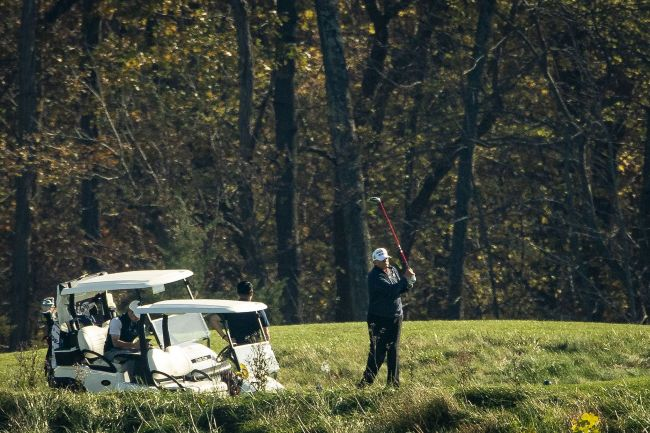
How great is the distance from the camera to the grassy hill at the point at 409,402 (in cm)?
1303

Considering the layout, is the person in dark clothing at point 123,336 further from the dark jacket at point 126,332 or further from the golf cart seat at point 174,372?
the golf cart seat at point 174,372

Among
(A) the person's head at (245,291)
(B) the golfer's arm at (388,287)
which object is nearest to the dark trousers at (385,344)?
(B) the golfer's arm at (388,287)

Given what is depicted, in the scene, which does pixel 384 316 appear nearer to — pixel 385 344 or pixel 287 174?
pixel 385 344

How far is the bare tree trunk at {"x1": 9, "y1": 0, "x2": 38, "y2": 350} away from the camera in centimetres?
3148

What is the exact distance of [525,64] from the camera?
33875 mm

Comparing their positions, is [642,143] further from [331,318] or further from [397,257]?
[331,318]

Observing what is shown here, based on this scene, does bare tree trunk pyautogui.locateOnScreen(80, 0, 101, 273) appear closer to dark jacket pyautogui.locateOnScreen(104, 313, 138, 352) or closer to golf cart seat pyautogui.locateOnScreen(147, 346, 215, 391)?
dark jacket pyautogui.locateOnScreen(104, 313, 138, 352)

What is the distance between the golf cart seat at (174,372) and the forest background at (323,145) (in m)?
14.0

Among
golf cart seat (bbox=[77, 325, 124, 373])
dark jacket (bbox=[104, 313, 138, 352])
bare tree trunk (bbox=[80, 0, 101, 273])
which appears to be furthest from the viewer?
bare tree trunk (bbox=[80, 0, 101, 273])

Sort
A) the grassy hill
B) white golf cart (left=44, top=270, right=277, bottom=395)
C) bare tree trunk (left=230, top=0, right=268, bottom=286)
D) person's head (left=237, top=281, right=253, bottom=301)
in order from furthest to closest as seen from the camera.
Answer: bare tree trunk (left=230, top=0, right=268, bottom=286) → person's head (left=237, top=281, right=253, bottom=301) → white golf cart (left=44, top=270, right=277, bottom=395) → the grassy hill

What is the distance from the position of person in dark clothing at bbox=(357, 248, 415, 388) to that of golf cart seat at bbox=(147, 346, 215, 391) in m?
2.05

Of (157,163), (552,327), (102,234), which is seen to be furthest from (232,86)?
(552,327)

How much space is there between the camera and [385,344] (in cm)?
1614

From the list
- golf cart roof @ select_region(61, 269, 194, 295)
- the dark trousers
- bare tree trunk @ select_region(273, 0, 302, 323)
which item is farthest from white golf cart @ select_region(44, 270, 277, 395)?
bare tree trunk @ select_region(273, 0, 302, 323)
